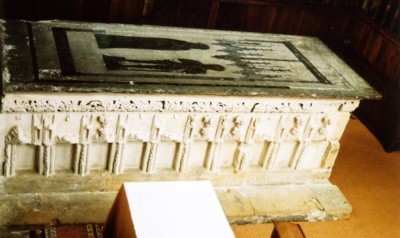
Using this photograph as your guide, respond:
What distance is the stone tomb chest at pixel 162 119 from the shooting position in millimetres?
3104

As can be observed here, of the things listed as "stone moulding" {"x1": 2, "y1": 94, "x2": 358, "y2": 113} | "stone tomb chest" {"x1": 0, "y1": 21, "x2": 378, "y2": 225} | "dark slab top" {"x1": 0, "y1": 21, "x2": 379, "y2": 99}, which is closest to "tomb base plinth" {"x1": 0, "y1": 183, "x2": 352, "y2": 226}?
"stone tomb chest" {"x1": 0, "y1": 21, "x2": 378, "y2": 225}

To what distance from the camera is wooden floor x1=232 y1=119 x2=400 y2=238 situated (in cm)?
372

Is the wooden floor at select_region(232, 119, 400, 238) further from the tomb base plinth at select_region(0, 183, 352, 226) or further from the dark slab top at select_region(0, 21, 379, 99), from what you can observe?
the dark slab top at select_region(0, 21, 379, 99)

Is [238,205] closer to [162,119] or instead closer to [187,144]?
[187,144]

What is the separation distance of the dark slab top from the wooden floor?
3.15 ft

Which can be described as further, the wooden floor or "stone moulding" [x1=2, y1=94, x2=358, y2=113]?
the wooden floor

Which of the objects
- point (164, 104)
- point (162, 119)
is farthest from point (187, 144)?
point (164, 104)

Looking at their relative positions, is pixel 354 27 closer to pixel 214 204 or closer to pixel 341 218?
pixel 341 218

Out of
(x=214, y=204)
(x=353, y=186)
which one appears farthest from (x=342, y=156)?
(x=214, y=204)

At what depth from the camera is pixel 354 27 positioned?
578 cm

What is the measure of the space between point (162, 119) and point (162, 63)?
1.51 ft

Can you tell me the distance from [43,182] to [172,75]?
3.72 feet

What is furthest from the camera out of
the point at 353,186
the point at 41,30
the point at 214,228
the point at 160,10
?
the point at 160,10

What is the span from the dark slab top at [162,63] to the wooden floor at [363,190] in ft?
3.15
